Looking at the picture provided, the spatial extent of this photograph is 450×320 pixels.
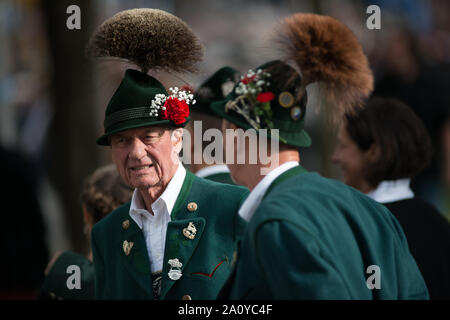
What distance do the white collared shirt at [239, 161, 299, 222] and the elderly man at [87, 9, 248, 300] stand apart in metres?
0.44

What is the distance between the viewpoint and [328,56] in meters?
3.32

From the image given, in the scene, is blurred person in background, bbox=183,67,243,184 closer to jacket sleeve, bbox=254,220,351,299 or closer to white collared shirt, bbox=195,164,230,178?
white collared shirt, bbox=195,164,230,178

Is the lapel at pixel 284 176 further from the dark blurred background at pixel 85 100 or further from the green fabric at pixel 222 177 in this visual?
the green fabric at pixel 222 177

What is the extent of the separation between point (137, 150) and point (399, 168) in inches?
70.4

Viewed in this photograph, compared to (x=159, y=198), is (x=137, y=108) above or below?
above

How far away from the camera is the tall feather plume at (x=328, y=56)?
3.29 m

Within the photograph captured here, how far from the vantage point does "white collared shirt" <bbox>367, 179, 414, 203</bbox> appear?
432 centimetres

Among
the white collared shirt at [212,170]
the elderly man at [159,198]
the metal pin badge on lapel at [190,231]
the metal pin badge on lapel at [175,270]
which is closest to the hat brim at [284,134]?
the elderly man at [159,198]

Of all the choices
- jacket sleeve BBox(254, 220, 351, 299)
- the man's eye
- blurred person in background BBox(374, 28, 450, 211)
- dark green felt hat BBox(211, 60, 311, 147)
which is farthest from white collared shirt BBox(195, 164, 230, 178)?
blurred person in background BBox(374, 28, 450, 211)

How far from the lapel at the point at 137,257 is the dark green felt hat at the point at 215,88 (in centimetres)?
159

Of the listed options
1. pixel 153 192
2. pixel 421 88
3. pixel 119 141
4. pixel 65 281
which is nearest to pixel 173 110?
pixel 119 141

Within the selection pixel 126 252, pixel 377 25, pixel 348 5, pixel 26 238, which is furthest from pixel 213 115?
pixel 348 5

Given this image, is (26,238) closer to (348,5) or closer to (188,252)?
(188,252)

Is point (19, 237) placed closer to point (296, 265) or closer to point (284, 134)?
point (284, 134)
